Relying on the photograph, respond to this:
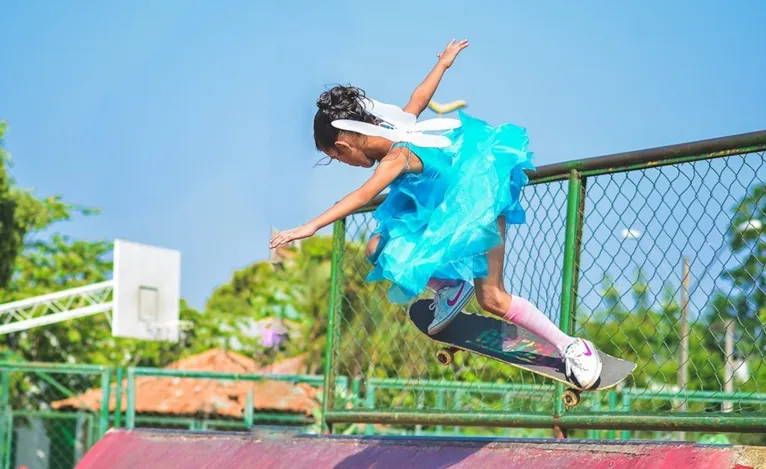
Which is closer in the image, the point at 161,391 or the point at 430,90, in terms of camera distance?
the point at 430,90

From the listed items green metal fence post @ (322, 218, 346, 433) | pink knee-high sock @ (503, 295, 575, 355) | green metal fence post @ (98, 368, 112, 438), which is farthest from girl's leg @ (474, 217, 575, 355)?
green metal fence post @ (98, 368, 112, 438)

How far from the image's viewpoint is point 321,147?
4.02 meters

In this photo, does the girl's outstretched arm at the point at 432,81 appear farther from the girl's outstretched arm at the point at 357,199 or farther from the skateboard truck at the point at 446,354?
the skateboard truck at the point at 446,354

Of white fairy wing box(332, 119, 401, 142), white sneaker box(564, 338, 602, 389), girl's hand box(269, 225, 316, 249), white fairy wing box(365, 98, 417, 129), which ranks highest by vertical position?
white fairy wing box(365, 98, 417, 129)

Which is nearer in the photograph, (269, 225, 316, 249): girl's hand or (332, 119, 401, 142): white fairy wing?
Answer: (269, 225, 316, 249): girl's hand

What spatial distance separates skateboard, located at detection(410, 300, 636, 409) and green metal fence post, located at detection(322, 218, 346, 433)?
1483mm

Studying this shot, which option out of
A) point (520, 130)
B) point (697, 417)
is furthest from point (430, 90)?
point (697, 417)

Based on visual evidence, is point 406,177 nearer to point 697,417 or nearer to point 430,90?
point 430,90

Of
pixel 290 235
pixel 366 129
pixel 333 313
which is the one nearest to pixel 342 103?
pixel 366 129

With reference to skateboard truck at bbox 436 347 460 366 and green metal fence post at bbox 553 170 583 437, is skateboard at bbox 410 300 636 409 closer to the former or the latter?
skateboard truck at bbox 436 347 460 366

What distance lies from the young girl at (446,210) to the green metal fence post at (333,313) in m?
1.67

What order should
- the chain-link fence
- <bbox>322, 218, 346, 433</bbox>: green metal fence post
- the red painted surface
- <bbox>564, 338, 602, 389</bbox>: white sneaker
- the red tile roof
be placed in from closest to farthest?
the red painted surface, <bbox>564, 338, 602, 389</bbox>: white sneaker, <bbox>322, 218, 346, 433</bbox>: green metal fence post, the red tile roof, the chain-link fence

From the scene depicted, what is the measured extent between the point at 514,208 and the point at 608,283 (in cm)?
88

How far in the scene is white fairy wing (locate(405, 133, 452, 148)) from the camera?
3861mm
